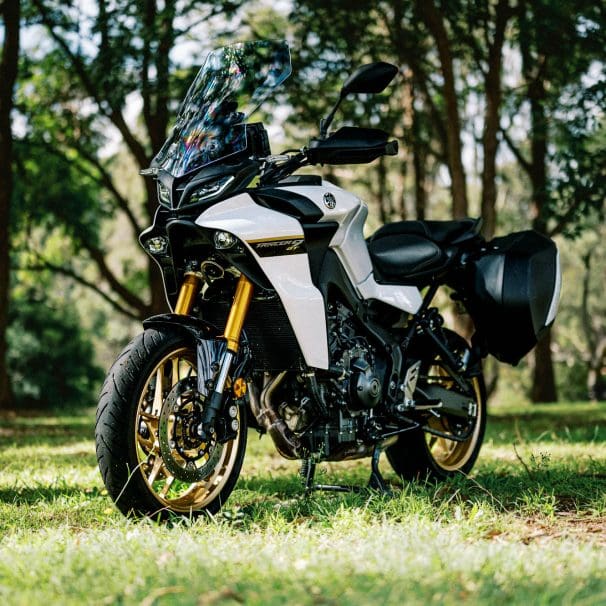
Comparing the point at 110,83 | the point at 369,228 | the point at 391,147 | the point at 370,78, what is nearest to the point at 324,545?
→ the point at 391,147

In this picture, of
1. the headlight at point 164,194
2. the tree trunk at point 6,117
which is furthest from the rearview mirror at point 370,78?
the tree trunk at point 6,117

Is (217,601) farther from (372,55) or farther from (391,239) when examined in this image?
(372,55)

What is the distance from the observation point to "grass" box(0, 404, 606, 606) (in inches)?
108

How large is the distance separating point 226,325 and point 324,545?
114 centimetres

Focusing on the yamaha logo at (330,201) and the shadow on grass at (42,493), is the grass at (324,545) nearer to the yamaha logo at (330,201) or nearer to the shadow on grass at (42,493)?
the shadow on grass at (42,493)

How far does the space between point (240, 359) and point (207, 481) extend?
1.89 ft

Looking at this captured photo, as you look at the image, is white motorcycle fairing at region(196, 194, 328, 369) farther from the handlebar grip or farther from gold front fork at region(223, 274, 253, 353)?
the handlebar grip

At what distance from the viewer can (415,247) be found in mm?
5211

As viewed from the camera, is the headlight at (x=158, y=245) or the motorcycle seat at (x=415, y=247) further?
the motorcycle seat at (x=415, y=247)

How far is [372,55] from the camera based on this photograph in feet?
41.9

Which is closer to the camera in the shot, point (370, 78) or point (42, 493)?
point (370, 78)

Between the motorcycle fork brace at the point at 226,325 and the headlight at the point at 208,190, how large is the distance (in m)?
0.36

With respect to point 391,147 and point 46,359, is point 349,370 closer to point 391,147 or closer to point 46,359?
point 391,147

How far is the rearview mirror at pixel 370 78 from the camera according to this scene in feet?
13.1
